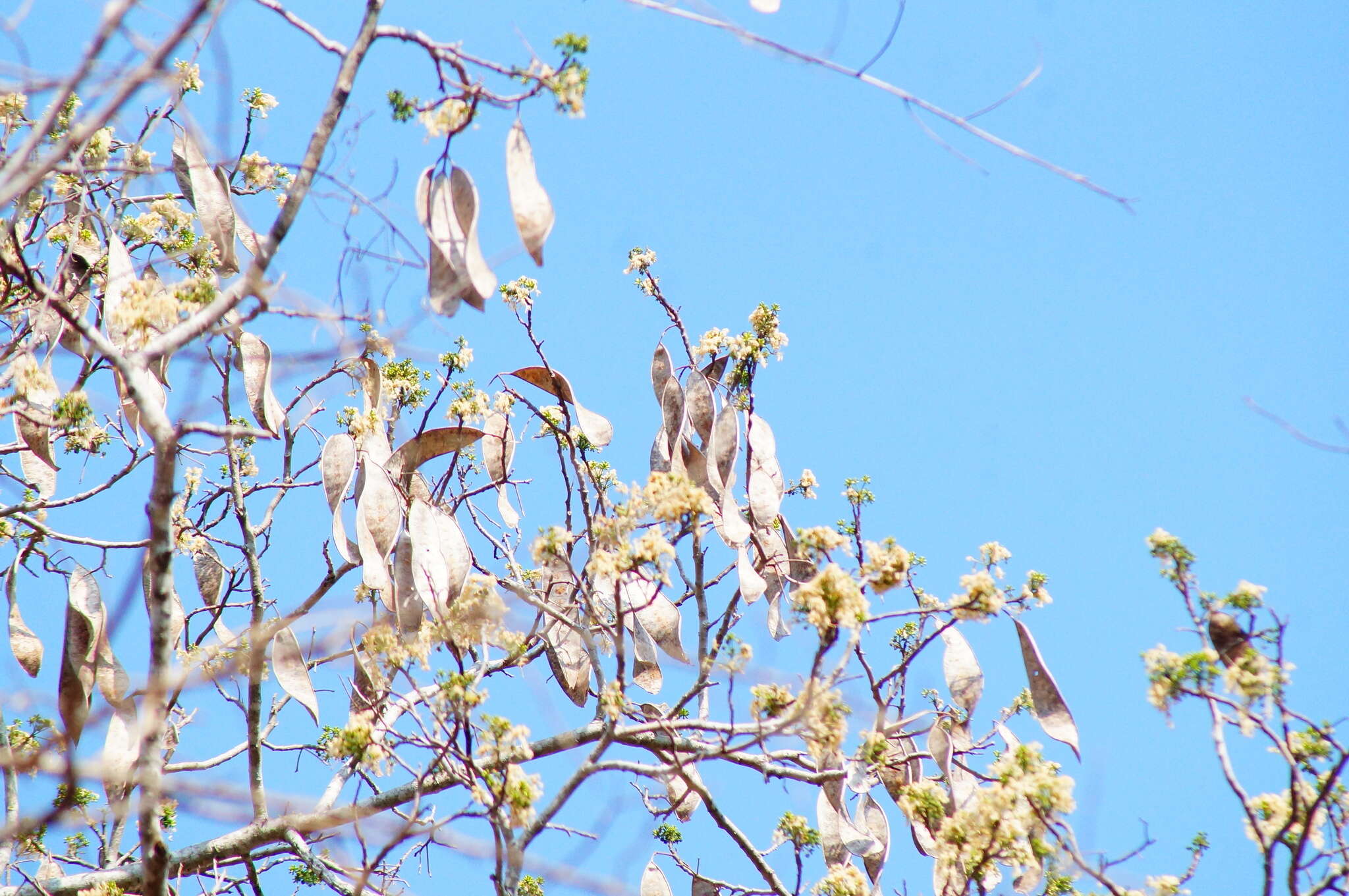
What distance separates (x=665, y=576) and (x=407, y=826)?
58 cm

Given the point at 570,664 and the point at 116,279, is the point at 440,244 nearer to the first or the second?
the point at 116,279

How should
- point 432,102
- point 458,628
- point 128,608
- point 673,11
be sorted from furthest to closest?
point 458,628, point 432,102, point 673,11, point 128,608

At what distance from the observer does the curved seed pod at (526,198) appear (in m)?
1.85

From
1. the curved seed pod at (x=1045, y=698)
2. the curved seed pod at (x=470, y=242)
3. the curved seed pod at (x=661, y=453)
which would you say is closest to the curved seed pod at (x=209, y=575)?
the curved seed pod at (x=661, y=453)

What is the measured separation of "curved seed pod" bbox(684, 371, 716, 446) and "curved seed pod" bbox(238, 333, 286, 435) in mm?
1093

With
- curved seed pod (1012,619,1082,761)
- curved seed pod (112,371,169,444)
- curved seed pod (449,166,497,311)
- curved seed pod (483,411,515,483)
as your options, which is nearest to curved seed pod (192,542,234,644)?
curved seed pod (112,371,169,444)

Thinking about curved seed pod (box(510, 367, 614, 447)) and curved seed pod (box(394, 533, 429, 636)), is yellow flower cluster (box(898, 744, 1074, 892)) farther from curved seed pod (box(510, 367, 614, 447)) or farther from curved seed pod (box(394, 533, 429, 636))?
curved seed pod (box(510, 367, 614, 447))

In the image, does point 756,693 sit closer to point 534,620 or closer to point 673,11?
point 534,620

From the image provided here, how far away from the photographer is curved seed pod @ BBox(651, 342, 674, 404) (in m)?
3.17

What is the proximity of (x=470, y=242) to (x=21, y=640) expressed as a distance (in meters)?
1.81

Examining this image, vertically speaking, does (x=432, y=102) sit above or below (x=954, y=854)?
above

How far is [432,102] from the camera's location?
69.8 inches

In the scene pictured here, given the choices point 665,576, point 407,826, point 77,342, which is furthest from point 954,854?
point 77,342

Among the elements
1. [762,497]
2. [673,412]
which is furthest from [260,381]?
[762,497]
